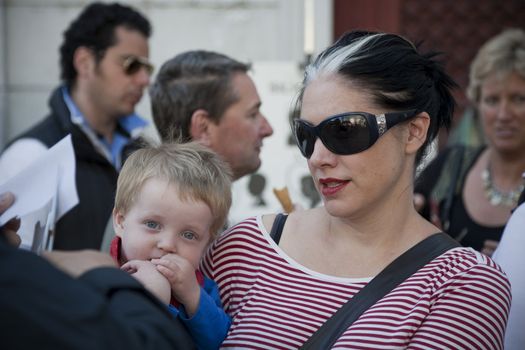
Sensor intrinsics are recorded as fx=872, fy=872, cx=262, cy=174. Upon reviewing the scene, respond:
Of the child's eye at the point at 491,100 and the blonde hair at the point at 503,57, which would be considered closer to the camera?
the blonde hair at the point at 503,57

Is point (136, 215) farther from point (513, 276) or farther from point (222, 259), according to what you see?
point (513, 276)

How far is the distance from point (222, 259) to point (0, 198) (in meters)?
0.66

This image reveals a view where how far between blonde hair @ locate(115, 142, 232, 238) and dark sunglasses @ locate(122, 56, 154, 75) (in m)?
2.45

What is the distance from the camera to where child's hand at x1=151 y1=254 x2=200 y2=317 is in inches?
90.0

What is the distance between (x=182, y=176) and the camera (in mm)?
2506

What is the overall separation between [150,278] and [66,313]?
804 millimetres

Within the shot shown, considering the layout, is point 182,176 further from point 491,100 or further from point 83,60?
point 83,60

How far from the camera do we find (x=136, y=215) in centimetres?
247

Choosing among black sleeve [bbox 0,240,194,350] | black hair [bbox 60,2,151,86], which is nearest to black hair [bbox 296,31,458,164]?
black sleeve [bbox 0,240,194,350]

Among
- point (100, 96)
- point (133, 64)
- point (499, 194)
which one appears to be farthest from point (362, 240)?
point (133, 64)

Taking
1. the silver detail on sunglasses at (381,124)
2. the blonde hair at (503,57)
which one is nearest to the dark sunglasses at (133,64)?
the blonde hair at (503,57)

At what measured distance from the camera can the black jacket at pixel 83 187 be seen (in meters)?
4.20

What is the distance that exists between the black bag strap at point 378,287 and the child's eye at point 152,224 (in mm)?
533

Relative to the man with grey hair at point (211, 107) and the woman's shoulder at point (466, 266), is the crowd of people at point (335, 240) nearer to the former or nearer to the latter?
the woman's shoulder at point (466, 266)
